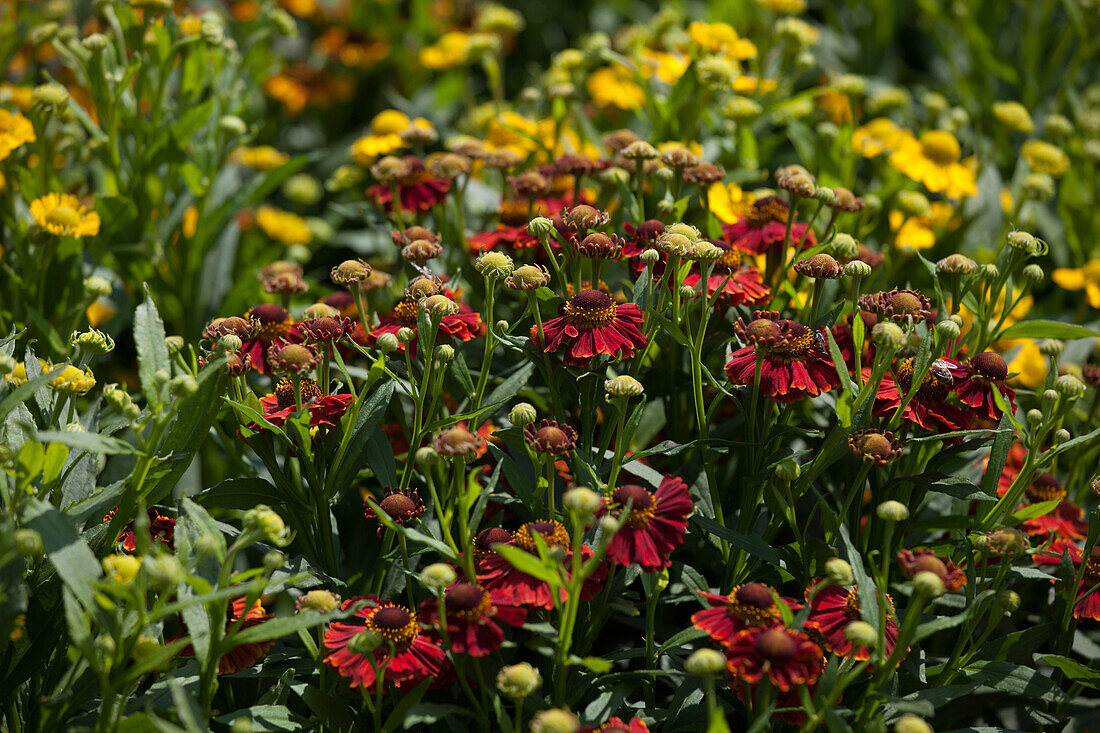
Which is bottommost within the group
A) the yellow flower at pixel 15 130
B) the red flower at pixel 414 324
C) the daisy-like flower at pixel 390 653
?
the daisy-like flower at pixel 390 653

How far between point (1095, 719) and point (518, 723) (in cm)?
89

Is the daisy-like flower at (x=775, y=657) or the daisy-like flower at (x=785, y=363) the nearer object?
the daisy-like flower at (x=775, y=657)

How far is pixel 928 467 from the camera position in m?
1.38

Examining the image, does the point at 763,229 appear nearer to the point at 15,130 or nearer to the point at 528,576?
the point at 528,576

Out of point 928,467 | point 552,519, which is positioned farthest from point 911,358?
point 552,519

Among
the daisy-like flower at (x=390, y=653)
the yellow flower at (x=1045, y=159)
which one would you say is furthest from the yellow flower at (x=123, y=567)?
the yellow flower at (x=1045, y=159)

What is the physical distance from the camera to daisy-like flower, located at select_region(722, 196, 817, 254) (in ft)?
5.29

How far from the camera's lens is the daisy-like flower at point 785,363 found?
1.22m

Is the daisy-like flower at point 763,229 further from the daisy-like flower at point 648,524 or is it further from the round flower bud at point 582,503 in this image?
the round flower bud at point 582,503

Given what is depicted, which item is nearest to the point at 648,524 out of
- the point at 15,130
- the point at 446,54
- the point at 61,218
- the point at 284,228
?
the point at 61,218

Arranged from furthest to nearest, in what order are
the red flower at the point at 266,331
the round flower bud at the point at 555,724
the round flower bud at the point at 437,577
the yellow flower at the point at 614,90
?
the yellow flower at the point at 614,90
the red flower at the point at 266,331
the round flower bud at the point at 437,577
the round flower bud at the point at 555,724

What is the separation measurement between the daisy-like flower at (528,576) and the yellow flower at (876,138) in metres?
1.29

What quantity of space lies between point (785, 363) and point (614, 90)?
4.75 feet

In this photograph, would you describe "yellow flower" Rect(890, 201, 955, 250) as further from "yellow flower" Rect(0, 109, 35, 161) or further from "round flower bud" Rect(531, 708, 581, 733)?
"yellow flower" Rect(0, 109, 35, 161)
